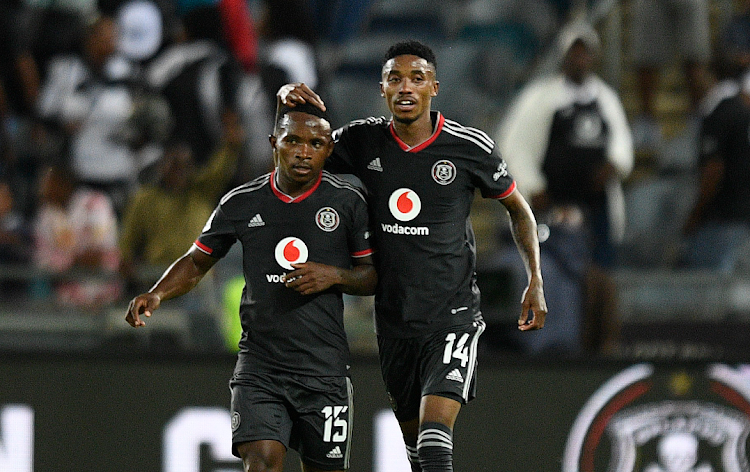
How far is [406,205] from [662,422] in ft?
9.22

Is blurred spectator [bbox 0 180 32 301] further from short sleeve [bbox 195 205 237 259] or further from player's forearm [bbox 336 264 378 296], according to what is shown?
Result: player's forearm [bbox 336 264 378 296]

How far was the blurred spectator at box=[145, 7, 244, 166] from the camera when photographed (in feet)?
30.9

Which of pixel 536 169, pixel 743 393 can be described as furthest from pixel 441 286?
pixel 536 169

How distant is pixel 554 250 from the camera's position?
800 centimetres

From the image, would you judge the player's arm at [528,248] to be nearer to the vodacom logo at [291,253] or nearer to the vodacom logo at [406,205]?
the vodacom logo at [406,205]

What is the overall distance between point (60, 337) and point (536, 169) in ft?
10.5

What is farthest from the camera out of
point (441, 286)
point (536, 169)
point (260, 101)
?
point (260, 101)

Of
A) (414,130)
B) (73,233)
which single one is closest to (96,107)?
(73,233)

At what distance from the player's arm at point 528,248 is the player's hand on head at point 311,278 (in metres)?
0.79

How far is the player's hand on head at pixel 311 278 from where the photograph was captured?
5266 millimetres

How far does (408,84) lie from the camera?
5371 mm

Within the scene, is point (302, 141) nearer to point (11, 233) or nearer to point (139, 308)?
point (139, 308)

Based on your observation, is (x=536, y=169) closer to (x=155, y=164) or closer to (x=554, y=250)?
(x=554, y=250)

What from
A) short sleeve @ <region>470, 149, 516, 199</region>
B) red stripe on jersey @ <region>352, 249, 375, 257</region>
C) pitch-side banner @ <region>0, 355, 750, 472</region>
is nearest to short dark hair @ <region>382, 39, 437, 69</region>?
short sleeve @ <region>470, 149, 516, 199</region>
